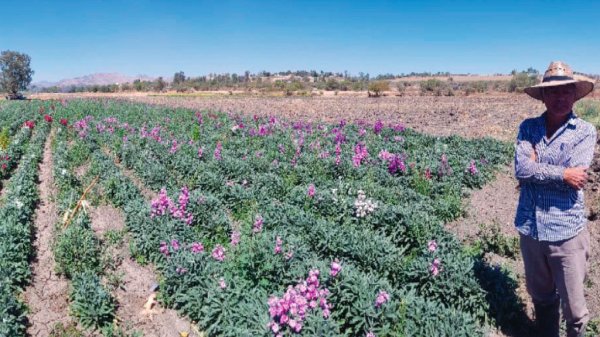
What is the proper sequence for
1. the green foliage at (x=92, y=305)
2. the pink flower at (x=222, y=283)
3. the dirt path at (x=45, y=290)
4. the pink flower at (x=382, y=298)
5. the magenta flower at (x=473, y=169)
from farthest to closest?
the magenta flower at (x=473, y=169) → the dirt path at (x=45, y=290) → the green foliage at (x=92, y=305) → the pink flower at (x=222, y=283) → the pink flower at (x=382, y=298)

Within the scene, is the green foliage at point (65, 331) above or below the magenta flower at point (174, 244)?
below

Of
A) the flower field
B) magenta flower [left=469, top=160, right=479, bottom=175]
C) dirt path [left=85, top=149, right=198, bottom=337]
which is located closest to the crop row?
the flower field

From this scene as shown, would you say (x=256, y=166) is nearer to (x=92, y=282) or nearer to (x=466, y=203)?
(x=466, y=203)

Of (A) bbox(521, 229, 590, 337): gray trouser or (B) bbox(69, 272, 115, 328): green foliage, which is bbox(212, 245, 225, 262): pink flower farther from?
(A) bbox(521, 229, 590, 337): gray trouser

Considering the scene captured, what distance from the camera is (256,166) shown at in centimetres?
1109

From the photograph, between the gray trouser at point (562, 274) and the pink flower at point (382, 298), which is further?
the pink flower at point (382, 298)

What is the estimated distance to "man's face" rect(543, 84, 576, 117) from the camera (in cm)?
371

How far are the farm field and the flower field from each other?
1.0 inches

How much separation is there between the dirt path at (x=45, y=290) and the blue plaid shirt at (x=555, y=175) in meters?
5.19

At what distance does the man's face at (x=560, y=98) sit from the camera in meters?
3.71

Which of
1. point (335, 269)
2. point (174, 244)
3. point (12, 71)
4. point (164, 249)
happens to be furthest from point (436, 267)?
point (12, 71)

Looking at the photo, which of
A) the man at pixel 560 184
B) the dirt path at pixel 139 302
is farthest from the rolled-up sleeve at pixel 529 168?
the dirt path at pixel 139 302

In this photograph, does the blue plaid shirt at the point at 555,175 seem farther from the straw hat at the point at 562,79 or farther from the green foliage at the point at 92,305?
the green foliage at the point at 92,305

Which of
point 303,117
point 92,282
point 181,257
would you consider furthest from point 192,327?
point 303,117
